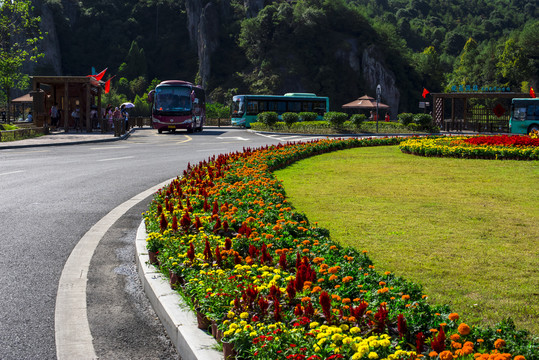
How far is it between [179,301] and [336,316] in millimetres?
1418

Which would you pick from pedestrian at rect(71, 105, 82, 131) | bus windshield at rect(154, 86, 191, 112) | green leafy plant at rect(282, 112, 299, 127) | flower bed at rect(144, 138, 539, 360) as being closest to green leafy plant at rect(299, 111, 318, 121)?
green leafy plant at rect(282, 112, 299, 127)

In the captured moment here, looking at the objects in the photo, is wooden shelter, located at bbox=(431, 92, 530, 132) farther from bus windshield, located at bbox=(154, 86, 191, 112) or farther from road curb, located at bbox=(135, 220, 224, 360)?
road curb, located at bbox=(135, 220, 224, 360)

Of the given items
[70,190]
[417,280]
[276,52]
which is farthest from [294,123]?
[276,52]

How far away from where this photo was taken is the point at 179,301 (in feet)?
14.3

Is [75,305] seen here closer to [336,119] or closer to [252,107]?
[336,119]

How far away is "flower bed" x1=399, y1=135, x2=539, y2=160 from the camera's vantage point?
1819cm

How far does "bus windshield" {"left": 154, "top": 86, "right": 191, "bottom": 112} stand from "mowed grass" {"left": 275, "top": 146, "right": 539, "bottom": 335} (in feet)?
78.8

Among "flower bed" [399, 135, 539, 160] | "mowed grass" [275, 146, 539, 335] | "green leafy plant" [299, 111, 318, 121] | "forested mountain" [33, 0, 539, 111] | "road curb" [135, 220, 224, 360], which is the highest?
"forested mountain" [33, 0, 539, 111]

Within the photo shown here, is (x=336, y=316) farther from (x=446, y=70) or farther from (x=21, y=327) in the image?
(x=446, y=70)

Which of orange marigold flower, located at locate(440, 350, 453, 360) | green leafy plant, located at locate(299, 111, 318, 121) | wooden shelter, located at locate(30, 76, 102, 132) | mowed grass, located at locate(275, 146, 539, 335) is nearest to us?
orange marigold flower, located at locate(440, 350, 453, 360)

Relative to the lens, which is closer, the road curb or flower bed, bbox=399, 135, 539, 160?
the road curb

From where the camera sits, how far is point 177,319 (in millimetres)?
3957

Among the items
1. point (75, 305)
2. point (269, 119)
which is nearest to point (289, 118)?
point (269, 119)

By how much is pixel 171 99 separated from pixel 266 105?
49.0 feet
